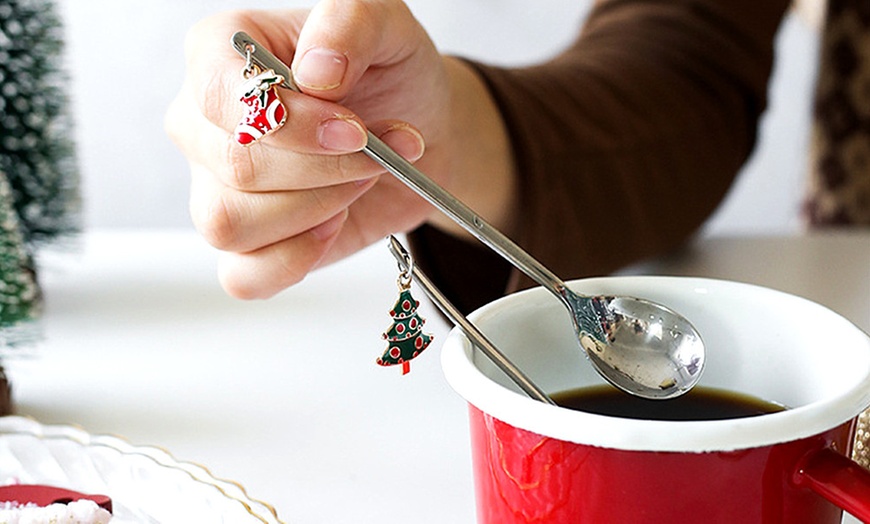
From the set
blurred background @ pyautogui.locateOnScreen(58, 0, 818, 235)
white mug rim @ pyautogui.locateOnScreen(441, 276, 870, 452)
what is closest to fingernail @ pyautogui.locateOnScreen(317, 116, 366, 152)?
white mug rim @ pyautogui.locateOnScreen(441, 276, 870, 452)

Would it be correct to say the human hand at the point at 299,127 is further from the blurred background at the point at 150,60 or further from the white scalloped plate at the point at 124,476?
the blurred background at the point at 150,60

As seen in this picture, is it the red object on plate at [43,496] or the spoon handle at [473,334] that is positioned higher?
the spoon handle at [473,334]

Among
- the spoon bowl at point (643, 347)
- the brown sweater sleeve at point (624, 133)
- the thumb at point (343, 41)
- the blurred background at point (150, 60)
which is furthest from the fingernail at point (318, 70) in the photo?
the blurred background at point (150, 60)

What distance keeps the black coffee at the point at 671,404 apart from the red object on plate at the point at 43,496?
160 mm

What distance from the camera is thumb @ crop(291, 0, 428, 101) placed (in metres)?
0.36

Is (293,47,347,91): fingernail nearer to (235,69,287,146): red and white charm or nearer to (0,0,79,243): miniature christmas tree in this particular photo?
(235,69,287,146): red and white charm

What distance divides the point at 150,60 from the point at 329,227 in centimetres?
87

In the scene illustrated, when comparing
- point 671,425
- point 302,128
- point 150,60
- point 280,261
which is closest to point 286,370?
point 280,261

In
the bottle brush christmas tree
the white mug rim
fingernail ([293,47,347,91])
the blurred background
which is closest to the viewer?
the white mug rim

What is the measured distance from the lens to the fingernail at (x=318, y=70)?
357mm

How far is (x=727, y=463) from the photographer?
0.87 feet

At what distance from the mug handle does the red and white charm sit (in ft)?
0.65

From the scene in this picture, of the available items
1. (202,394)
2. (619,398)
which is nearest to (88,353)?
(202,394)

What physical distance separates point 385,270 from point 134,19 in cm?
69
